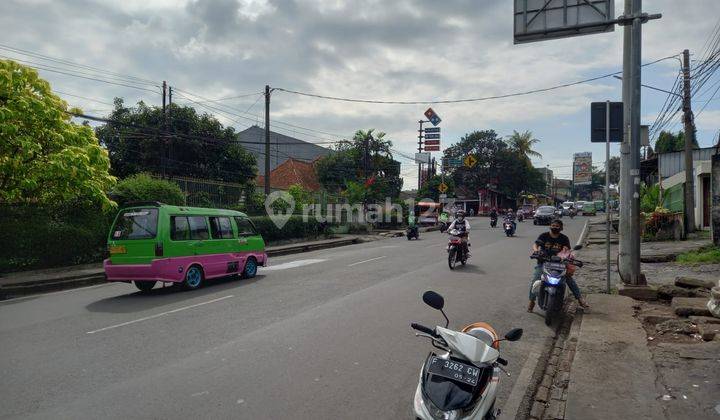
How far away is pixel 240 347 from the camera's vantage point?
6.64 metres

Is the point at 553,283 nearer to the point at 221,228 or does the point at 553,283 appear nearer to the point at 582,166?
the point at 221,228

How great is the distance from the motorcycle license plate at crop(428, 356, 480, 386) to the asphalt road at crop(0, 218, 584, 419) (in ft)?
3.81

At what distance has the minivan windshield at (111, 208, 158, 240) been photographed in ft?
36.0

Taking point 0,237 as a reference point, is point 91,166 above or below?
above

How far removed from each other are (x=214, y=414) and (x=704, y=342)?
5987 mm

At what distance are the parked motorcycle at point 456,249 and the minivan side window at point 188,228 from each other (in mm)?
6489

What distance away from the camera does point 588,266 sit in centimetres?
1506

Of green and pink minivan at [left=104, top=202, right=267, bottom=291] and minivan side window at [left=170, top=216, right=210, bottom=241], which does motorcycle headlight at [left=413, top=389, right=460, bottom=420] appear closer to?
green and pink minivan at [left=104, top=202, right=267, bottom=291]

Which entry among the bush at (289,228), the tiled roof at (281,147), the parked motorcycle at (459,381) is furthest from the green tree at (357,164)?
the parked motorcycle at (459,381)

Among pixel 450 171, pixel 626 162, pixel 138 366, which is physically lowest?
pixel 138 366

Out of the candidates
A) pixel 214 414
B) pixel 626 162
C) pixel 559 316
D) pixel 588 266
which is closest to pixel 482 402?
pixel 214 414

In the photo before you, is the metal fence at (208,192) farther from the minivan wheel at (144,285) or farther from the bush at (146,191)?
the minivan wheel at (144,285)

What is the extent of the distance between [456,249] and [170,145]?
2256 cm

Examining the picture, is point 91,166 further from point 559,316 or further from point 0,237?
point 559,316
